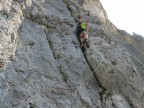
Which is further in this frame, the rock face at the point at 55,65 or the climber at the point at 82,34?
the climber at the point at 82,34

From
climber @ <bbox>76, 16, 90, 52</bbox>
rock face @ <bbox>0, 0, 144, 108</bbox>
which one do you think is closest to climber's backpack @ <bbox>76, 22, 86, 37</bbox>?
climber @ <bbox>76, 16, 90, 52</bbox>

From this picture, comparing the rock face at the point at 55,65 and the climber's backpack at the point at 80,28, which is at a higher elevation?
the climber's backpack at the point at 80,28

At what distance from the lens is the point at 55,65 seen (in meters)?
15.8

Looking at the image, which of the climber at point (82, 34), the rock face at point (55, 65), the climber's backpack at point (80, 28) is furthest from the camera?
the climber's backpack at point (80, 28)

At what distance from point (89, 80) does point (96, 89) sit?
647 mm

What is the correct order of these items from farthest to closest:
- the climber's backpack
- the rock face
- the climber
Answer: the climber's backpack < the climber < the rock face

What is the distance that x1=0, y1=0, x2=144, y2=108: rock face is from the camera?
44.5 feet

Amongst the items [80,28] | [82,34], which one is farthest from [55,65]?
[80,28]

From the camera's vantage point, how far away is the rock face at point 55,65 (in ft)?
44.5

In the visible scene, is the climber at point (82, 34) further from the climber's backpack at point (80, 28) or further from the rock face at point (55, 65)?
the rock face at point (55, 65)

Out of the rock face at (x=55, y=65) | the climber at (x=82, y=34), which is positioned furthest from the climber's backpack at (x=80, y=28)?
the rock face at (x=55, y=65)

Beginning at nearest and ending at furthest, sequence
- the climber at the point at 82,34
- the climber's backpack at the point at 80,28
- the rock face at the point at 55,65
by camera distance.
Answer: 1. the rock face at the point at 55,65
2. the climber at the point at 82,34
3. the climber's backpack at the point at 80,28

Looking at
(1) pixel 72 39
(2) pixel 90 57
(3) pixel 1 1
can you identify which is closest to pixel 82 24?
(1) pixel 72 39

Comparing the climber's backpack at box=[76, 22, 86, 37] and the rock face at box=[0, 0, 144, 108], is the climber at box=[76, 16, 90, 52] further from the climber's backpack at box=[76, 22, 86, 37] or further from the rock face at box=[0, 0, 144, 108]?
the rock face at box=[0, 0, 144, 108]
